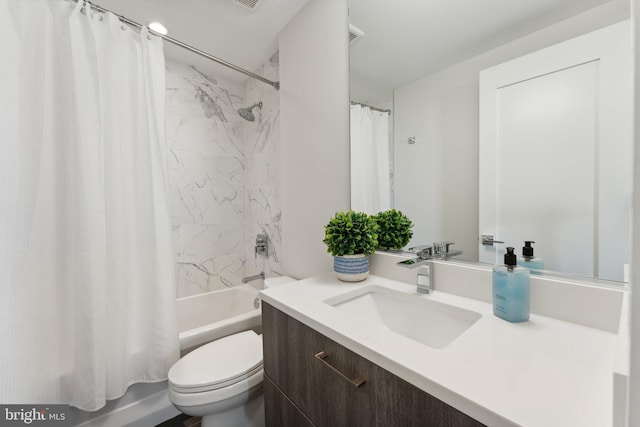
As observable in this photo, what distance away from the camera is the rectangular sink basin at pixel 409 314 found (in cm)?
74

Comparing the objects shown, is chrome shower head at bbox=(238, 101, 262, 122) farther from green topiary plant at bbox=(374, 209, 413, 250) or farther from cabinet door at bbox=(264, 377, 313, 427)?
cabinet door at bbox=(264, 377, 313, 427)

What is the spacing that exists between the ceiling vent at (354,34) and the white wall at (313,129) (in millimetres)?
27

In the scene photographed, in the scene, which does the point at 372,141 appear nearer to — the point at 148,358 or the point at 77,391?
the point at 148,358

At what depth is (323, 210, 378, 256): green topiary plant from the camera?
1.02 metres

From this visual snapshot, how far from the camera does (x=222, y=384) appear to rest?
104 cm

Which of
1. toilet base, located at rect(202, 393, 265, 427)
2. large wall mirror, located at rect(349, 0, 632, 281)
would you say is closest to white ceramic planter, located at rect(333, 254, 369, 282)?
large wall mirror, located at rect(349, 0, 632, 281)

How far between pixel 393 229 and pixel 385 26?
0.90 meters

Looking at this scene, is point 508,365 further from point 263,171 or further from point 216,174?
point 216,174

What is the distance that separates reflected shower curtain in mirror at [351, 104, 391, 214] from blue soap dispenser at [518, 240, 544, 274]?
0.56m

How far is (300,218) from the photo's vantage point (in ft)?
4.97

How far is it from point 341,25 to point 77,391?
205 centimetres

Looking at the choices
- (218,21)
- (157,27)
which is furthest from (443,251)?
(157,27)

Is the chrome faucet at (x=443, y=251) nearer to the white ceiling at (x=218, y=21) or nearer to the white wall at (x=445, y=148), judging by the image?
the white wall at (x=445, y=148)

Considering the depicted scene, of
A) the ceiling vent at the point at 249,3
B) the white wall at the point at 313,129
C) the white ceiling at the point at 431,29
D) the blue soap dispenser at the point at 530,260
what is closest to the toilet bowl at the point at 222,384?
the white wall at the point at 313,129
